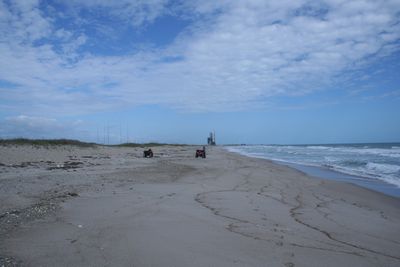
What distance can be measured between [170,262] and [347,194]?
9074 millimetres

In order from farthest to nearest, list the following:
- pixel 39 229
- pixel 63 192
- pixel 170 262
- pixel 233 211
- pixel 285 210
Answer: pixel 63 192 < pixel 285 210 < pixel 233 211 < pixel 39 229 < pixel 170 262

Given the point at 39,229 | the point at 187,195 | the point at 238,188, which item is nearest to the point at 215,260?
the point at 39,229

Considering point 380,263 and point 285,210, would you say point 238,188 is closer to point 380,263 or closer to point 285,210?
point 285,210

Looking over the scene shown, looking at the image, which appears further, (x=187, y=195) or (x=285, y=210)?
(x=187, y=195)

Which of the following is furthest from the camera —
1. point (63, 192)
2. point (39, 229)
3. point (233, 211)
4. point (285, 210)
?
point (63, 192)

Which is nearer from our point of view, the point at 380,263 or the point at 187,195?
the point at 380,263

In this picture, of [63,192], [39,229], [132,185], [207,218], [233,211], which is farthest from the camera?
[132,185]

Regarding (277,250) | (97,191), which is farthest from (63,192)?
(277,250)

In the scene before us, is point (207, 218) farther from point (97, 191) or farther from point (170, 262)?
point (97, 191)

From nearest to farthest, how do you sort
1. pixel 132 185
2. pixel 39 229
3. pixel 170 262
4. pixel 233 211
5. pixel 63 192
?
pixel 170 262 → pixel 39 229 → pixel 233 211 → pixel 63 192 → pixel 132 185

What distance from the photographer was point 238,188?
11.0m

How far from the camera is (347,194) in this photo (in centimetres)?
1130

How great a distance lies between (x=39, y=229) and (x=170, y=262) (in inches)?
100

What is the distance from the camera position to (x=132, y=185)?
10805 millimetres
